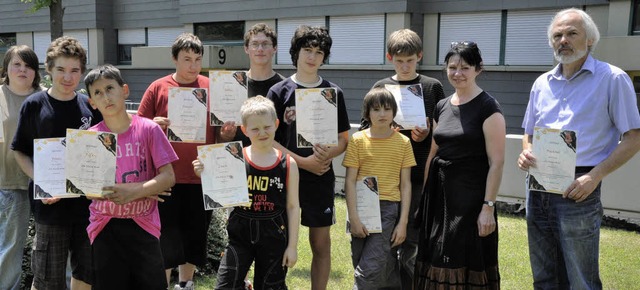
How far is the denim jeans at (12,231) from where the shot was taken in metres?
3.81

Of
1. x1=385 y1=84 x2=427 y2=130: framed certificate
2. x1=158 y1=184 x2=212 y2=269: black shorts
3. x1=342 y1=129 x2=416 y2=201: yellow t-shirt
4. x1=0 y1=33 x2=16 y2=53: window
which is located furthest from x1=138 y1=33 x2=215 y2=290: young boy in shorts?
x1=0 y1=33 x2=16 y2=53: window

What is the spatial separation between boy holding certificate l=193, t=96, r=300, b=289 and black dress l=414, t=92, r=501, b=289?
0.98 meters

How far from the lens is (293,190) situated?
3367 millimetres

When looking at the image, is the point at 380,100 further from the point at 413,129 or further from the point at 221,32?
the point at 221,32

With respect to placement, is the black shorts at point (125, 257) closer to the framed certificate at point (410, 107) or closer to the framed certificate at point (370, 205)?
the framed certificate at point (370, 205)

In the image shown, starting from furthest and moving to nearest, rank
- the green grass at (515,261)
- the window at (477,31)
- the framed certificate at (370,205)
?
the window at (477,31), the green grass at (515,261), the framed certificate at (370,205)

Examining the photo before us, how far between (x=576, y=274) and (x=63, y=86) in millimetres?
3373

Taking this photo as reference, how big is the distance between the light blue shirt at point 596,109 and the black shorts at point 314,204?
156 cm

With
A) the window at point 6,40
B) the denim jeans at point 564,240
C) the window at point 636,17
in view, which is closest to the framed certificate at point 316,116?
the denim jeans at point 564,240

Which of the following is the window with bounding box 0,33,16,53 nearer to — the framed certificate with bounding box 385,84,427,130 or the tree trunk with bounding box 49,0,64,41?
the tree trunk with bounding box 49,0,64,41

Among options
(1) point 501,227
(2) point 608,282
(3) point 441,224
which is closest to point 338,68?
(1) point 501,227

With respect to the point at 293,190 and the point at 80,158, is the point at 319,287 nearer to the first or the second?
the point at 293,190

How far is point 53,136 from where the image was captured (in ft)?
11.1

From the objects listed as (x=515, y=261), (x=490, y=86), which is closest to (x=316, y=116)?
(x=515, y=261)
